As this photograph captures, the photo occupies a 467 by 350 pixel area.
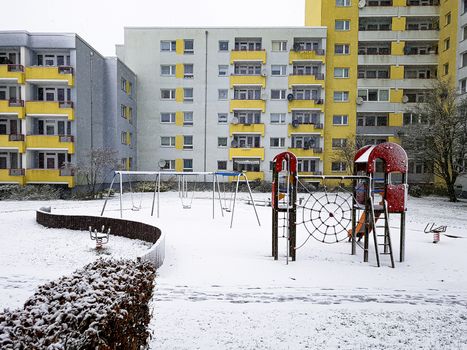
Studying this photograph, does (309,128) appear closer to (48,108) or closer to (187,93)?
(187,93)

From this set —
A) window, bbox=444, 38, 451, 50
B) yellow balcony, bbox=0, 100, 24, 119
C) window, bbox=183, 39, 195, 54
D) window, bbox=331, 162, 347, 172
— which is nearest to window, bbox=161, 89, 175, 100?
window, bbox=183, 39, 195, 54

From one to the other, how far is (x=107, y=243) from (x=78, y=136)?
2168cm

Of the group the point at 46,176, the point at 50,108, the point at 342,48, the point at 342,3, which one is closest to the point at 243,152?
the point at 342,48

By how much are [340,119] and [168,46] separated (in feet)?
72.2

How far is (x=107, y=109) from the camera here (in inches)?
1419

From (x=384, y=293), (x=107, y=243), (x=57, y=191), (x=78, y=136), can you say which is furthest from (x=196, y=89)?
(x=384, y=293)

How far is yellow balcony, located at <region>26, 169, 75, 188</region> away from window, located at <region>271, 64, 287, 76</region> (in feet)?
81.6

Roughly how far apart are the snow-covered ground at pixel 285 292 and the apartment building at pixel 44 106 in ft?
59.7

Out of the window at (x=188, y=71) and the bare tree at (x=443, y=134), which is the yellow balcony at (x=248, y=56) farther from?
the bare tree at (x=443, y=134)

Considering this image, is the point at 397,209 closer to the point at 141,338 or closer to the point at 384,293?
the point at 384,293

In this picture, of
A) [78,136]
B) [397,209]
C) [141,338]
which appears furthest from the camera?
[78,136]

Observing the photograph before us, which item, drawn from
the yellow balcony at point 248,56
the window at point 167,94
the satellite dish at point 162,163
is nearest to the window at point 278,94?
the yellow balcony at point 248,56

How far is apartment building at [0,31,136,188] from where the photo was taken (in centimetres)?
2884

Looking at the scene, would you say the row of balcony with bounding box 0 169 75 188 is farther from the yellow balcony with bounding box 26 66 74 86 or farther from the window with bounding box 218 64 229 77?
the window with bounding box 218 64 229 77
